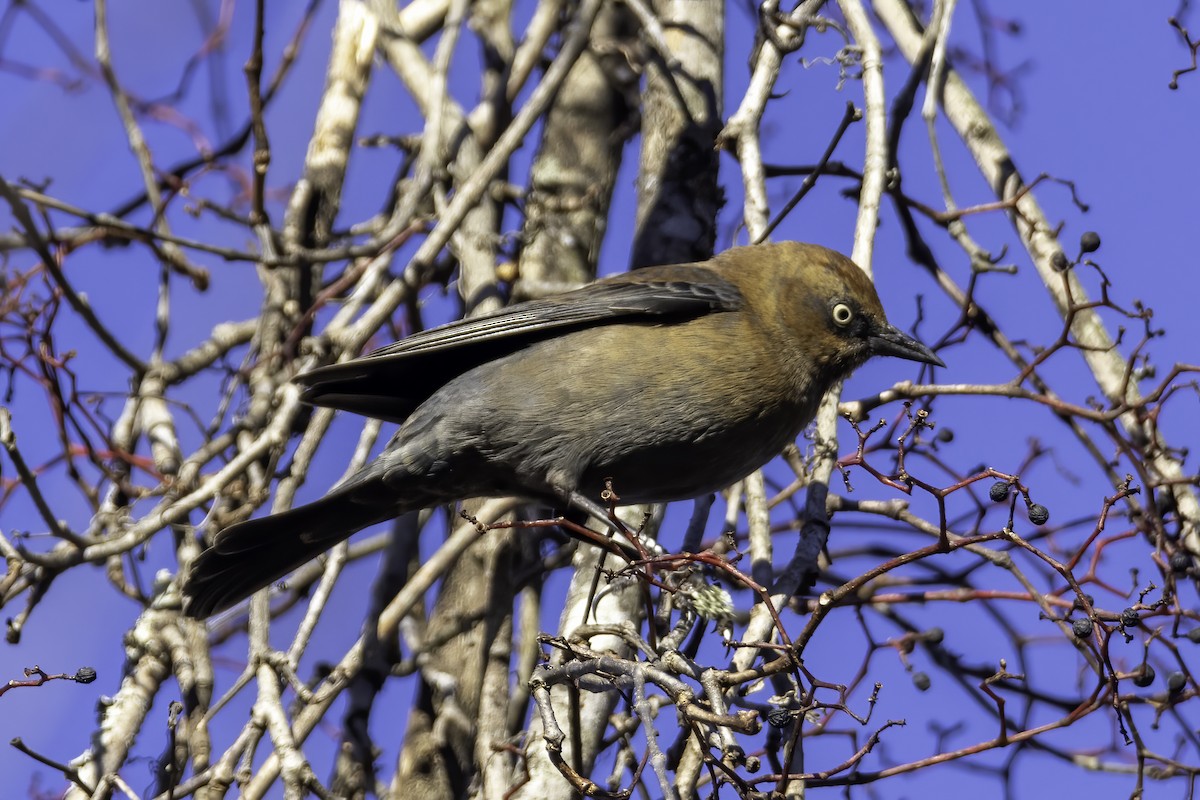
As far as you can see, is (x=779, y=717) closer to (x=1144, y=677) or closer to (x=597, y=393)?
(x=1144, y=677)

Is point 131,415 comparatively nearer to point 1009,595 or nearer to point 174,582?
point 174,582

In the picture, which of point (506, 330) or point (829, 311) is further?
point (829, 311)

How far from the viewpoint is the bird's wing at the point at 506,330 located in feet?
15.6

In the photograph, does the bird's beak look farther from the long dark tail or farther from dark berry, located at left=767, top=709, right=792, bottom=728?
dark berry, located at left=767, top=709, right=792, bottom=728

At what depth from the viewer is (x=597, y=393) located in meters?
4.59

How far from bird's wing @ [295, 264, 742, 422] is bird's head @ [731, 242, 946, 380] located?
0.55 ft

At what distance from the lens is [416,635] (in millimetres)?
5355

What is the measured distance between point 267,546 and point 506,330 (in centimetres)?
112

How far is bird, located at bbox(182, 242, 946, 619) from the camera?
15.0ft

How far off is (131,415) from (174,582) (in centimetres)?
112

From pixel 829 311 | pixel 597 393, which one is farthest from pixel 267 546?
pixel 829 311

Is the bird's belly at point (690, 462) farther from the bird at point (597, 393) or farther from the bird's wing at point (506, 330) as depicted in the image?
the bird's wing at point (506, 330)

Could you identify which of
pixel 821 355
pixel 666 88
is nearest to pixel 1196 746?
pixel 821 355

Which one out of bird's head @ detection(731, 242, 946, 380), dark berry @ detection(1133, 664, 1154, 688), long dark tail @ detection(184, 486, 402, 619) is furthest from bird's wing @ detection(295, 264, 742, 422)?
dark berry @ detection(1133, 664, 1154, 688)
